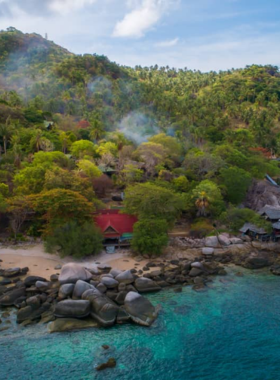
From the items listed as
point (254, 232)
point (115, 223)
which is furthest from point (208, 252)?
point (115, 223)

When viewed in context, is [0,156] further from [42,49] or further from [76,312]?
[42,49]

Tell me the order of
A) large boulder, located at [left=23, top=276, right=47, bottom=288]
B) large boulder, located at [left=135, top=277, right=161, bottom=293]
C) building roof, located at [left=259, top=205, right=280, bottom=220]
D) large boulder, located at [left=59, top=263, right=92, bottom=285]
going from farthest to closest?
building roof, located at [left=259, top=205, right=280, bottom=220]
large boulder, located at [left=135, top=277, right=161, bottom=293]
large boulder, located at [left=23, top=276, right=47, bottom=288]
large boulder, located at [left=59, top=263, right=92, bottom=285]

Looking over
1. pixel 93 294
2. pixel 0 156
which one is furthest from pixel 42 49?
pixel 93 294

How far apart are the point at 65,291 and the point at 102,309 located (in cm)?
396

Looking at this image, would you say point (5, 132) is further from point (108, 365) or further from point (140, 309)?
point (108, 365)

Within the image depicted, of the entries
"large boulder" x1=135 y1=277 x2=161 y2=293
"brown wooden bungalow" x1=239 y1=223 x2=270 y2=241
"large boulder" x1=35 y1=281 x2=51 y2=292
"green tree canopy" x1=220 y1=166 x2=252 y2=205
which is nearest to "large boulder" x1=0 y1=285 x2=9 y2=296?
"large boulder" x1=35 y1=281 x2=51 y2=292

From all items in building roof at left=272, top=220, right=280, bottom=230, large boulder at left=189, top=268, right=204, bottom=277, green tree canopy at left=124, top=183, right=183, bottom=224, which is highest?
green tree canopy at left=124, top=183, right=183, bottom=224

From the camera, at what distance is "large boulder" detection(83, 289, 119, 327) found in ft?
74.5

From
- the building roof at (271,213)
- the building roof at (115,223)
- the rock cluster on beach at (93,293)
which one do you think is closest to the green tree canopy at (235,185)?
the building roof at (271,213)

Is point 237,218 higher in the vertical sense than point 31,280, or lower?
higher

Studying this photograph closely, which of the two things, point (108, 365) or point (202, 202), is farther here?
point (202, 202)

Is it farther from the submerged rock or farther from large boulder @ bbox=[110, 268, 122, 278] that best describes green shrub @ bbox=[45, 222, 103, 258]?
the submerged rock

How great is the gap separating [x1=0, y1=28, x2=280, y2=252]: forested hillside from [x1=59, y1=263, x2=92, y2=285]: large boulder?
5.39 m

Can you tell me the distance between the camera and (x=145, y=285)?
27.6m
